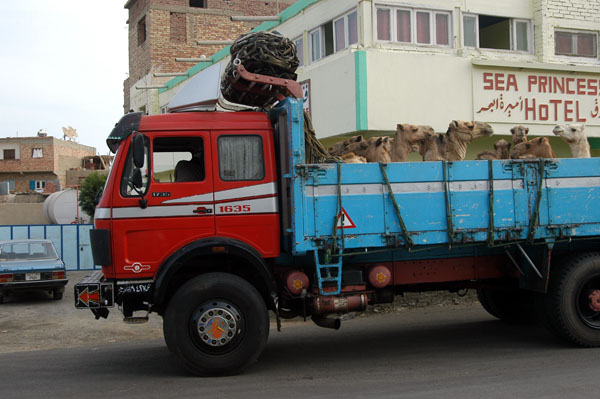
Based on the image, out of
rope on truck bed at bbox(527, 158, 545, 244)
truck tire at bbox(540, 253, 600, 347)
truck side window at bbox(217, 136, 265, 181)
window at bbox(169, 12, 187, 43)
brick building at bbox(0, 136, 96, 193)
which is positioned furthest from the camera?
brick building at bbox(0, 136, 96, 193)

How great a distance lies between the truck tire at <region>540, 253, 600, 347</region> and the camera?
25.3 feet

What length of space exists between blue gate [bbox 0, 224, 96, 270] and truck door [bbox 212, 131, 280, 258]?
16405mm

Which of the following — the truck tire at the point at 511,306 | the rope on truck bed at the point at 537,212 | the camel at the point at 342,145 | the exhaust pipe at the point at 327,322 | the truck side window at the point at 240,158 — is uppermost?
the camel at the point at 342,145

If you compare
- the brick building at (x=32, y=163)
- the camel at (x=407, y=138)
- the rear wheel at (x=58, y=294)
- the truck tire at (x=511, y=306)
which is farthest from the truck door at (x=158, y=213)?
the brick building at (x=32, y=163)

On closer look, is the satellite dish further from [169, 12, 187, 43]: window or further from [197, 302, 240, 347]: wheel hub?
[197, 302, 240, 347]: wheel hub

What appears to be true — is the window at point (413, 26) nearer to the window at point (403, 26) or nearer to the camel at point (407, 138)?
the window at point (403, 26)

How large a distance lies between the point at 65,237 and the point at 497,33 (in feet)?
51.0

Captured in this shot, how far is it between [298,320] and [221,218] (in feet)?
15.6

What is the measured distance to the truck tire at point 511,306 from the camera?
31.7ft

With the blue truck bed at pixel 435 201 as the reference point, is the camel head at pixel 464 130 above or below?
above

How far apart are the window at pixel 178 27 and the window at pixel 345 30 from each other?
624 inches

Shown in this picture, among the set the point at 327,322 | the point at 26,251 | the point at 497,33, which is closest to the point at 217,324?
the point at 327,322

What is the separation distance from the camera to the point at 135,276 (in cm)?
681

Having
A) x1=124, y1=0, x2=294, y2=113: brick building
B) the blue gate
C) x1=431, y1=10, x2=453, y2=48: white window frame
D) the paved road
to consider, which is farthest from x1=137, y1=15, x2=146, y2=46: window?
the paved road
